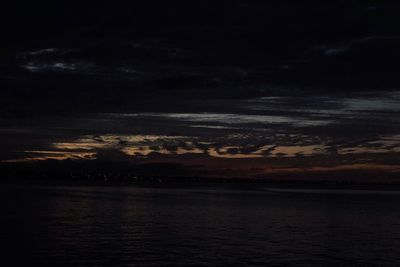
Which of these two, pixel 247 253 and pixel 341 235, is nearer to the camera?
pixel 247 253

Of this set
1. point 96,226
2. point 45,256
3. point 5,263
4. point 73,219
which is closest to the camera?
point 5,263

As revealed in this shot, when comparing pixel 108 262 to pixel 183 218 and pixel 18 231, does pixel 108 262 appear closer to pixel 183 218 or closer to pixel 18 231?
pixel 18 231

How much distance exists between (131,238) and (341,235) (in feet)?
80.8

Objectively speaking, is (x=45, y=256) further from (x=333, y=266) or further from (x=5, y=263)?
(x=333, y=266)

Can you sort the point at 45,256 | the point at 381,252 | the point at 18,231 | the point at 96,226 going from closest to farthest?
the point at 45,256
the point at 381,252
the point at 18,231
the point at 96,226

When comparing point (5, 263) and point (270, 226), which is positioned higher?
point (5, 263)

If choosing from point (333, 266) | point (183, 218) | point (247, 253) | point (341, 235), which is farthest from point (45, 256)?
point (183, 218)

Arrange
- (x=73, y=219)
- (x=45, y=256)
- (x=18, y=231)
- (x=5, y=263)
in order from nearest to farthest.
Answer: (x=5, y=263) < (x=45, y=256) < (x=18, y=231) < (x=73, y=219)

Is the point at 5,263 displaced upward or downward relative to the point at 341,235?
upward

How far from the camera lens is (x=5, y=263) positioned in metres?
46.8

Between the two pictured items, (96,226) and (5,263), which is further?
(96,226)

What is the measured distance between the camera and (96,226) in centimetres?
7625

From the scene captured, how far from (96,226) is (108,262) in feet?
96.5

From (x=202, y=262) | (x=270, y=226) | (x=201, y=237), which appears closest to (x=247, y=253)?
(x=202, y=262)
